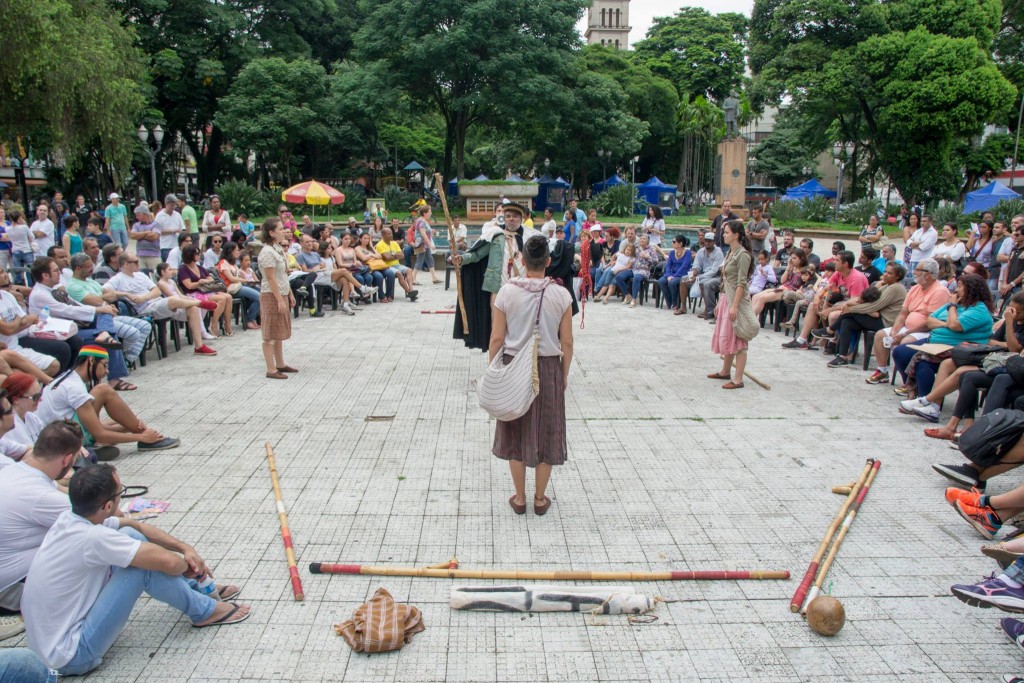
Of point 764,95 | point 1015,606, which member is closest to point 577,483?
point 1015,606

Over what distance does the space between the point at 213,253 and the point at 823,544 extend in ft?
33.7

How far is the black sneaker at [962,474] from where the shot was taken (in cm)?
556

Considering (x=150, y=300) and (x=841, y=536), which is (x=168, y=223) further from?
(x=841, y=536)

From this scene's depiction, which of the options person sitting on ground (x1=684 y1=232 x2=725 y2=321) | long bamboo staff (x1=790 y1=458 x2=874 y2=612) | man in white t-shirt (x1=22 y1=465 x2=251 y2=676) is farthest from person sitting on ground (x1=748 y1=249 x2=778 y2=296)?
man in white t-shirt (x1=22 y1=465 x2=251 y2=676)

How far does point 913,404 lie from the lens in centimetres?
745

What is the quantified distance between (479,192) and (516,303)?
23046 mm

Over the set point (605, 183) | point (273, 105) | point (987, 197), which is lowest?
point (987, 197)

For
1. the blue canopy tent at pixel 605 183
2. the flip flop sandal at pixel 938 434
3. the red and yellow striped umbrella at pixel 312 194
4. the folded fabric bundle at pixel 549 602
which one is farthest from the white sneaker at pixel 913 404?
the blue canopy tent at pixel 605 183

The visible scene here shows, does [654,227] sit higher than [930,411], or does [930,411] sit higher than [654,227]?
[654,227]

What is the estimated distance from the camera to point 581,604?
13.3 ft

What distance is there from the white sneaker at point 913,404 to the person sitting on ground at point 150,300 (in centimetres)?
802

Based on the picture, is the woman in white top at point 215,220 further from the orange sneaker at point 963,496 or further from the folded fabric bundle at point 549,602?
the orange sneaker at point 963,496

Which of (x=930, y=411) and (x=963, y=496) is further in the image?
(x=930, y=411)

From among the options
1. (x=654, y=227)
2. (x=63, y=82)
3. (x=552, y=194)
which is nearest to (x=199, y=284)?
(x=654, y=227)
